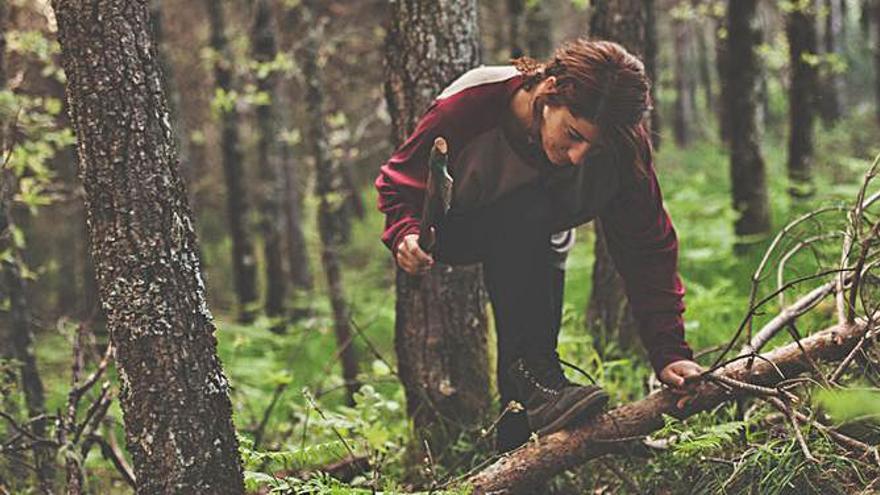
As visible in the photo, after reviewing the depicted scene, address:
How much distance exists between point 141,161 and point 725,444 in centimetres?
264

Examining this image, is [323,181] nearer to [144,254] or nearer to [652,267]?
[652,267]

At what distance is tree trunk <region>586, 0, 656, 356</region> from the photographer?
5.98 meters

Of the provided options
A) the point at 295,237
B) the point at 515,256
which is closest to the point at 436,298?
the point at 515,256

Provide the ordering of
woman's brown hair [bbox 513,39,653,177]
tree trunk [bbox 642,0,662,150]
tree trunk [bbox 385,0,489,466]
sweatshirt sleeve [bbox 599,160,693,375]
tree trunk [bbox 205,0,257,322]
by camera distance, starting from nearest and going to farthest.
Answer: woman's brown hair [bbox 513,39,653,177], sweatshirt sleeve [bbox 599,160,693,375], tree trunk [bbox 385,0,489,466], tree trunk [bbox 642,0,662,150], tree trunk [bbox 205,0,257,322]

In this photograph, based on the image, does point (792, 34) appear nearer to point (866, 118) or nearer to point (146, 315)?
point (146, 315)

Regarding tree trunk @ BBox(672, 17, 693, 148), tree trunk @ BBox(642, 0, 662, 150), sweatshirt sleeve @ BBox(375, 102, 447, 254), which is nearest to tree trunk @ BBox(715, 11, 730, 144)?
tree trunk @ BBox(642, 0, 662, 150)

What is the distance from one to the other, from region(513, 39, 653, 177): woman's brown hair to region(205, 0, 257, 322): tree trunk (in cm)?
826

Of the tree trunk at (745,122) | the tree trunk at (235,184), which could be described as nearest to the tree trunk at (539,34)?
the tree trunk at (235,184)

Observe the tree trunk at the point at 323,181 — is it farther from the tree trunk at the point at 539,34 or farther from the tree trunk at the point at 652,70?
the tree trunk at the point at 539,34

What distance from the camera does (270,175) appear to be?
12156mm

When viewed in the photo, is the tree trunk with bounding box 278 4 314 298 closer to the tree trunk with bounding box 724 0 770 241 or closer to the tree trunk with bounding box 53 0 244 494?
the tree trunk with bounding box 724 0 770 241

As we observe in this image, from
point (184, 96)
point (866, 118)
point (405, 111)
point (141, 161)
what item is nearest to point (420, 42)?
point (405, 111)

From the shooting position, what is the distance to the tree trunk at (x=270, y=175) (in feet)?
35.7

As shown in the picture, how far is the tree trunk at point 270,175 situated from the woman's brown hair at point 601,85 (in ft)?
25.7
